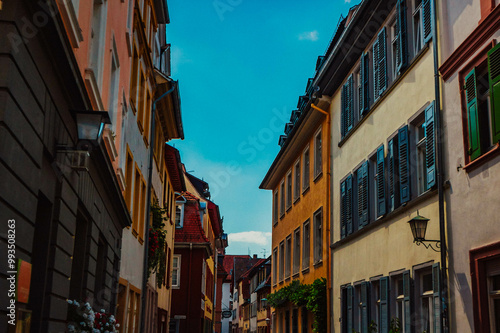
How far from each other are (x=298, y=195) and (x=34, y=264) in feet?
68.6

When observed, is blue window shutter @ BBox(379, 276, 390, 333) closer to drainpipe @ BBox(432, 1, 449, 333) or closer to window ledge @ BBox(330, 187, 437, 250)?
window ledge @ BBox(330, 187, 437, 250)

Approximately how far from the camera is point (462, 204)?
11.4 meters

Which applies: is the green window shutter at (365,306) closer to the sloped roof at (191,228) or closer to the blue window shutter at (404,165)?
the blue window shutter at (404,165)

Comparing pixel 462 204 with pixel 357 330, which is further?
pixel 357 330

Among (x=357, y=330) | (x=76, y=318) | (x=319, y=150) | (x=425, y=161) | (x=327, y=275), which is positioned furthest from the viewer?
(x=319, y=150)

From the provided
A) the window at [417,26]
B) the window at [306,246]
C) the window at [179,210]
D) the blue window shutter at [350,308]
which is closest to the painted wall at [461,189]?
the window at [417,26]

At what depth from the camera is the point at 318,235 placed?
2397 centimetres

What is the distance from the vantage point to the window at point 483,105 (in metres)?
10.3

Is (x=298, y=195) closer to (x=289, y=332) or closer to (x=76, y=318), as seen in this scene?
(x=289, y=332)

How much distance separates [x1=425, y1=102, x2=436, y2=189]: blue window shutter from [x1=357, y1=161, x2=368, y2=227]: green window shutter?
4.28 meters

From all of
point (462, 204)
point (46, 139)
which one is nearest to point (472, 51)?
point (462, 204)

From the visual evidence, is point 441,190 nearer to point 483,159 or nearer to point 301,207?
point 483,159

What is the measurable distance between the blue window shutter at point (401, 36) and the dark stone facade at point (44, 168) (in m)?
7.24

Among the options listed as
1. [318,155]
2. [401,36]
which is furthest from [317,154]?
[401,36]
